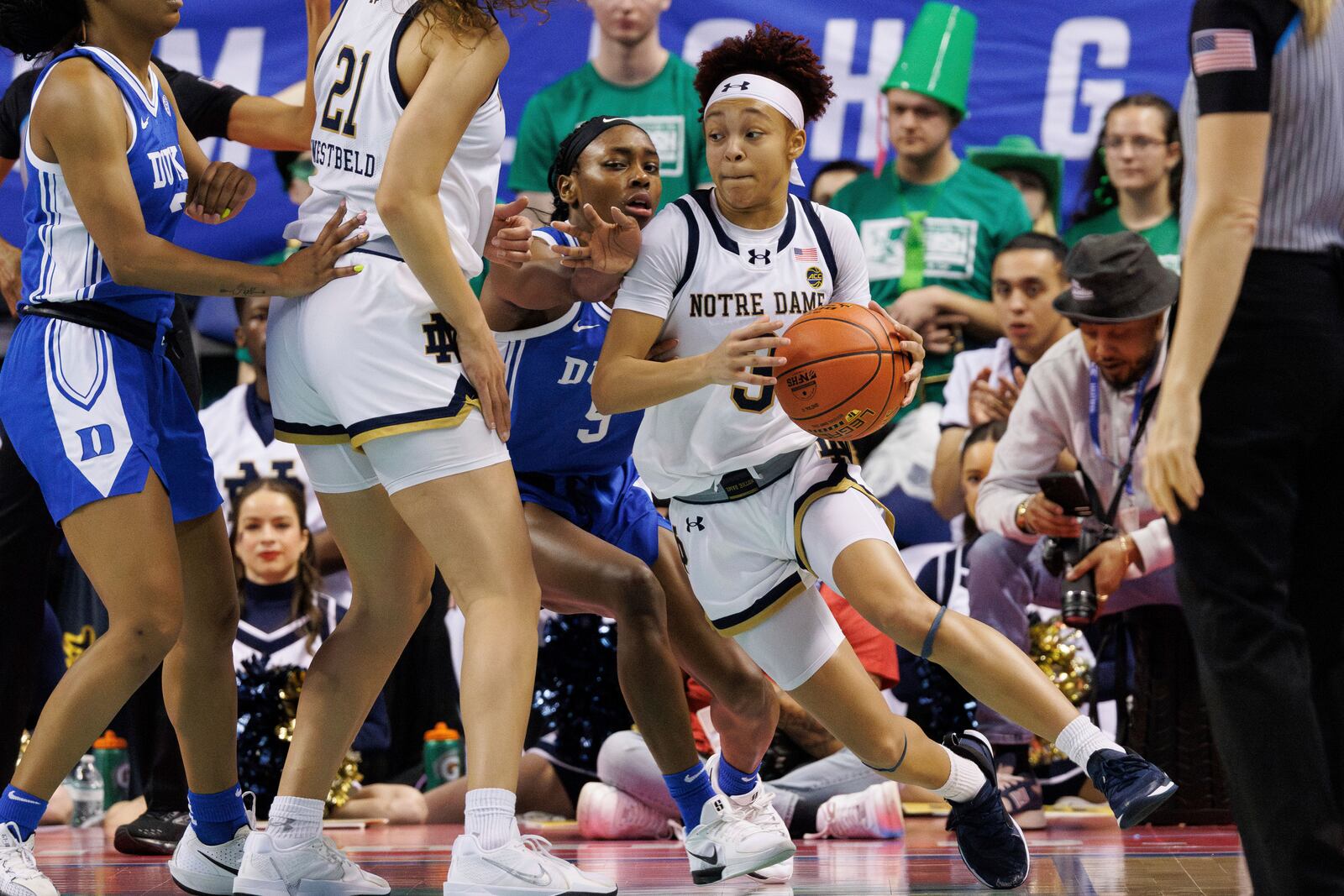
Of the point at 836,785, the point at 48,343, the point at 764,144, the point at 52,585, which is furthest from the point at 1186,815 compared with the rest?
the point at 52,585

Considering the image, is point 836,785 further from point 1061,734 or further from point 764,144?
point 764,144

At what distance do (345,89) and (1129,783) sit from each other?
242 cm

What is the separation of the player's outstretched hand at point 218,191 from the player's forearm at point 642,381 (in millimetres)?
1043

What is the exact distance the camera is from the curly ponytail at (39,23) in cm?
361

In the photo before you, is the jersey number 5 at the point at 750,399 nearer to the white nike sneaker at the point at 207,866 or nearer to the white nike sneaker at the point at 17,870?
the white nike sneaker at the point at 207,866

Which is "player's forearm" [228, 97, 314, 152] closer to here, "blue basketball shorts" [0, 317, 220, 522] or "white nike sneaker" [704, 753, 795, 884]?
"blue basketball shorts" [0, 317, 220, 522]

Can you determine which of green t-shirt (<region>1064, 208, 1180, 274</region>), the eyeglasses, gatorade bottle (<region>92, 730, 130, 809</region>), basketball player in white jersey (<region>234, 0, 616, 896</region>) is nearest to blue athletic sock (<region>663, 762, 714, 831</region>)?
basketball player in white jersey (<region>234, 0, 616, 896</region>)

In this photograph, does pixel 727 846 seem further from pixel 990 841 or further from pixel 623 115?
pixel 623 115

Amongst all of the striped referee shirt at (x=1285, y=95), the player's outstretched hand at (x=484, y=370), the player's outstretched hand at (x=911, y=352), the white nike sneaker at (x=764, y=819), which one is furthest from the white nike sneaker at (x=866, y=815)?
the striped referee shirt at (x=1285, y=95)

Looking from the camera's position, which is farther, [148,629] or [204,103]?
[204,103]

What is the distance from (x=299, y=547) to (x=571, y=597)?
8.71 ft

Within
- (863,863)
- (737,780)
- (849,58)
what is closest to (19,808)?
(737,780)

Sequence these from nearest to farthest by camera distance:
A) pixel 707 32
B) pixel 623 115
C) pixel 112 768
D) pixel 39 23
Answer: pixel 39 23 < pixel 112 768 < pixel 623 115 < pixel 707 32

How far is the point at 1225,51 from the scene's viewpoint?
2.42 metres
